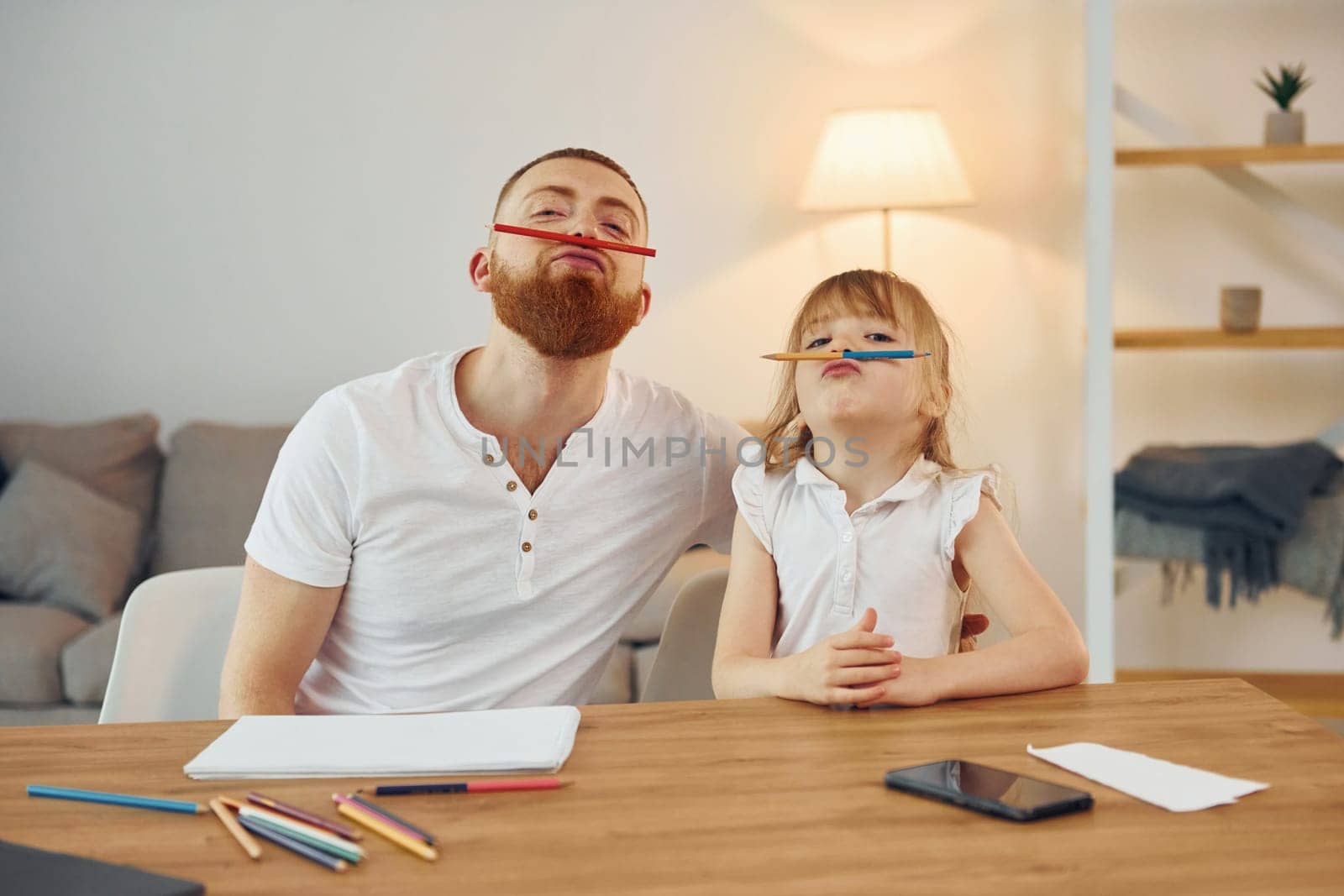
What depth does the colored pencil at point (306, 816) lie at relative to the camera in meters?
0.78

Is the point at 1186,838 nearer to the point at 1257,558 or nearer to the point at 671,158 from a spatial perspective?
the point at 1257,558

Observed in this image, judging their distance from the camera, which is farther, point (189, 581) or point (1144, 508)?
point (1144, 508)

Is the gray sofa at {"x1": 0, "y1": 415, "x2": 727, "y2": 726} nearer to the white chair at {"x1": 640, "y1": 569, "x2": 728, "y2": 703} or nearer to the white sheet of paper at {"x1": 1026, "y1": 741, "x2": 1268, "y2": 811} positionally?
the white chair at {"x1": 640, "y1": 569, "x2": 728, "y2": 703}

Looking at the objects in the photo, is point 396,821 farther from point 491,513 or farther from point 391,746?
point 491,513

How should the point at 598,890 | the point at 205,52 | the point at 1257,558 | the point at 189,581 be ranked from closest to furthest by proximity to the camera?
the point at 598,890
the point at 189,581
the point at 1257,558
the point at 205,52

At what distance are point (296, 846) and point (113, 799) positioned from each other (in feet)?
0.55

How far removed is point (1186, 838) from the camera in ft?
2.50

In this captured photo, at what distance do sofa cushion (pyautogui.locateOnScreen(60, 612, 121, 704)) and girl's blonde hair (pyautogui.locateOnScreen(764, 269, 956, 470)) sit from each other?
6.00 ft

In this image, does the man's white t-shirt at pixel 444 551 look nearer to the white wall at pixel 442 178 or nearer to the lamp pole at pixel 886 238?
the lamp pole at pixel 886 238

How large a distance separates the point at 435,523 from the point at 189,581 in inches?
11.5

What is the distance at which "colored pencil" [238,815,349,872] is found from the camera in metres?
0.74

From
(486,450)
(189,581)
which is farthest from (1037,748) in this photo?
(189,581)

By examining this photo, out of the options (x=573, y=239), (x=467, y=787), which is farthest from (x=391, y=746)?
(x=573, y=239)

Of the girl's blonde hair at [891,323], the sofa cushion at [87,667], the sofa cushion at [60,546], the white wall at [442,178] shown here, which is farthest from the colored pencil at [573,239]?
the white wall at [442,178]
